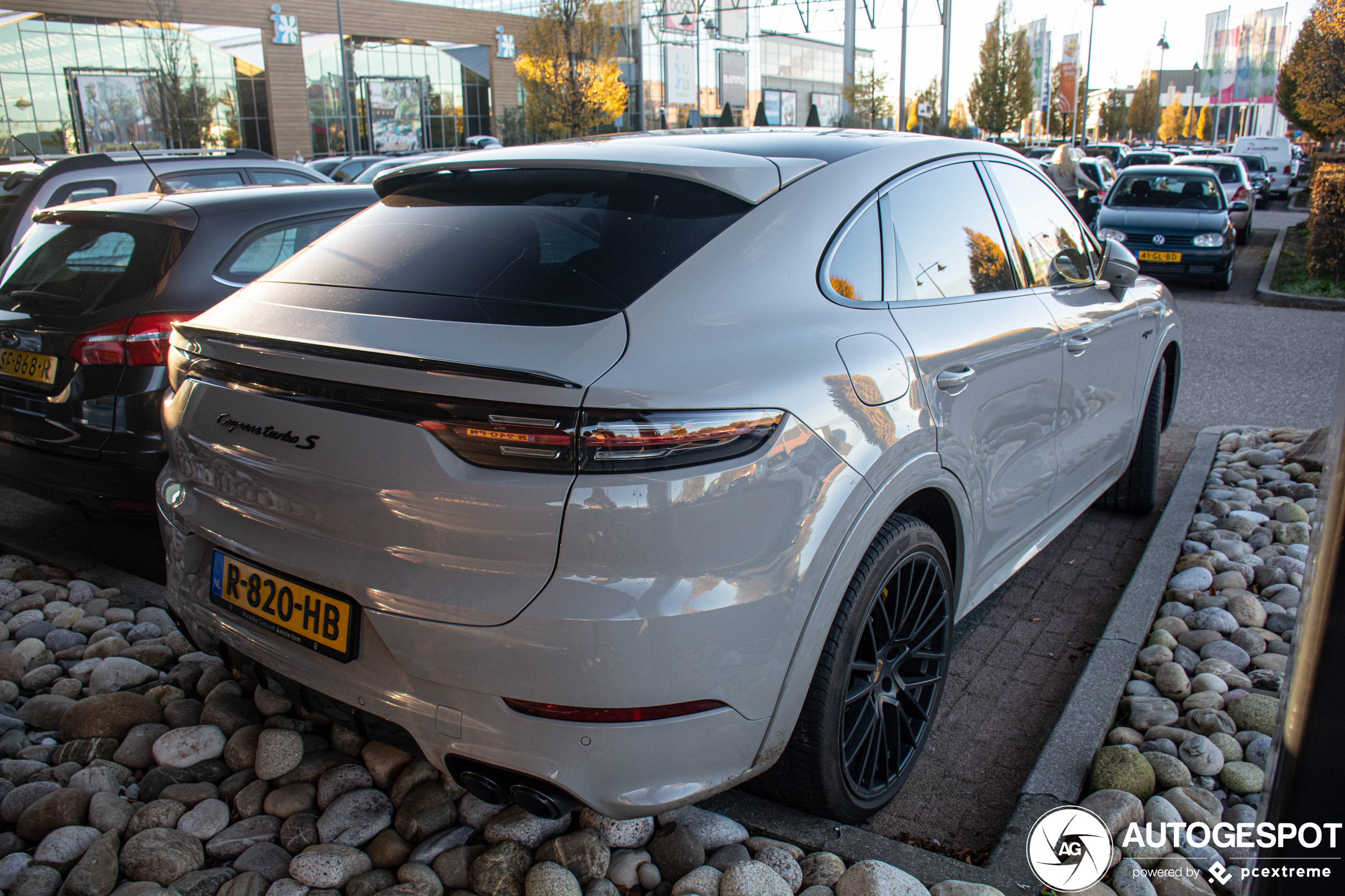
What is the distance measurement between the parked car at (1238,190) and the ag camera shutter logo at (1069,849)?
16898 millimetres

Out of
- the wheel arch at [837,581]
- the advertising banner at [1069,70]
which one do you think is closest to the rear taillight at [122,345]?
the wheel arch at [837,581]

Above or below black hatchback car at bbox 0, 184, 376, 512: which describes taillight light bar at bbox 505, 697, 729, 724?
below

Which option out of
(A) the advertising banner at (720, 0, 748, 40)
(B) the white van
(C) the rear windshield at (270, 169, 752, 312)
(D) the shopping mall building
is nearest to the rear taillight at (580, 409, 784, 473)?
(C) the rear windshield at (270, 169, 752, 312)

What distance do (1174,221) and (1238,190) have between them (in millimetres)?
5618

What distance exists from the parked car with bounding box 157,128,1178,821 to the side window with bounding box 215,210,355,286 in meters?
1.70

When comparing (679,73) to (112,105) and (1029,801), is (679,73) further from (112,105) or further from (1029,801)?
(1029,801)

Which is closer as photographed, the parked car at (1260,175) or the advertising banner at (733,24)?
the parked car at (1260,175)

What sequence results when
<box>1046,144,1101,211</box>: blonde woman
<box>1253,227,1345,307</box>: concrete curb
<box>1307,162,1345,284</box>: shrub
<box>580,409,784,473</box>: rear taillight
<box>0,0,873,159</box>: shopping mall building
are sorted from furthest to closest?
<box>0,0,873,159</box>: shopping mall building → <box>1046,144,1101,211</box>: blonde woman → <box>1307,162,1345,284</box>: shrub → <box>1253,227,1345,307</box>: concrete curb → <box>580,409,784,473</box>: rear taillight

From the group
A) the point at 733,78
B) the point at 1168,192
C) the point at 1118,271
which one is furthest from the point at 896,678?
the point at 733,78

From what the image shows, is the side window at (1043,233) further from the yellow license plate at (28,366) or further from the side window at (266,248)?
the yellow license plate at (28,366)

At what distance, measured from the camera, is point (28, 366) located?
3.92 m

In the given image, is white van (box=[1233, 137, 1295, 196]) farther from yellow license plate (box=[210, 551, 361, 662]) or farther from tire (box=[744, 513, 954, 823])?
yellow license plate (box=[210, 551, 361, 662])

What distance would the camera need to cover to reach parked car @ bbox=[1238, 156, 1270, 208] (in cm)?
2958

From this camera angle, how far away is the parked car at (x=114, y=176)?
6.43 m
